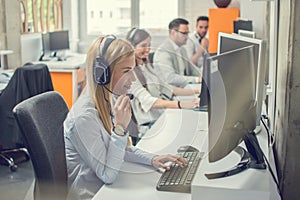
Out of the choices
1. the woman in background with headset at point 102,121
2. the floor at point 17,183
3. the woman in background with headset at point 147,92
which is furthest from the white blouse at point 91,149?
the floor at point 17,183

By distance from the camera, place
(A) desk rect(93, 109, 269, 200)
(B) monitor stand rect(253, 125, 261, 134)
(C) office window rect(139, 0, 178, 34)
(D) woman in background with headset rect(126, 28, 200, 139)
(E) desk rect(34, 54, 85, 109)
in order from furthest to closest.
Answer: (C) office window rect(139, 0, 178, 34), (E) desk rect(34, 54, 85, 109), (D) woman in background with headset rect(126, 28, 200, 139), (B) monitor stand rect(253, 125, 261, 134), (A) desk rect(93, 109, 269, 200)

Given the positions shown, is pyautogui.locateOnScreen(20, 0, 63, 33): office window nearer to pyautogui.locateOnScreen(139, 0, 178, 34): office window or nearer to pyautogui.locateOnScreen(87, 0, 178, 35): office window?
pyautogui.locateOnScreen(87, 0, 178, 35): office window

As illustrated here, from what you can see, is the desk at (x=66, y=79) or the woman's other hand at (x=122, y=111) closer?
the woman's other hand at (x=122, y=111)

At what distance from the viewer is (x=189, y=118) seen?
8.66 feet

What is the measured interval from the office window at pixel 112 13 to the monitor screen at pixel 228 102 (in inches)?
204

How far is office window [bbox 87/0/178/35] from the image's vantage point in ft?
21.4

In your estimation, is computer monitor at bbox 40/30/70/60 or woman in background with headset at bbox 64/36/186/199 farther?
computer monitor at bbox 40/30/70/60

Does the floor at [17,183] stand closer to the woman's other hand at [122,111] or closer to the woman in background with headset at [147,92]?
the woman in background with headset at [147,92]

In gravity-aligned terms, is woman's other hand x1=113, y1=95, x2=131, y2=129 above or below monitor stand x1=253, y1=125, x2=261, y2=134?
above

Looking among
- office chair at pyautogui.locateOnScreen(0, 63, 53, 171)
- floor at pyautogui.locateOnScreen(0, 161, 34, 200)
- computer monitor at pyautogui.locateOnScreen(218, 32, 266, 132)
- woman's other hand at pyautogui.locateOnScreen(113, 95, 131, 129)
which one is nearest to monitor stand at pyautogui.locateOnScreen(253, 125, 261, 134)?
computer monitor at pyautogui.locateOnScreen(218, 32, 266, 132)

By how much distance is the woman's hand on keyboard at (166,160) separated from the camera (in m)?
1.73

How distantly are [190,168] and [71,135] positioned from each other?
49cm

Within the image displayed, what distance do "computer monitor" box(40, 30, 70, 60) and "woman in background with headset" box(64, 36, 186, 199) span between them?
164 inches

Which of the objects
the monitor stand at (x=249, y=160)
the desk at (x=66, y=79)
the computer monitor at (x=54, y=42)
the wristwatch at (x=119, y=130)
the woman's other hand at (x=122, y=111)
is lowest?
the desk at (x=66, y=79)
